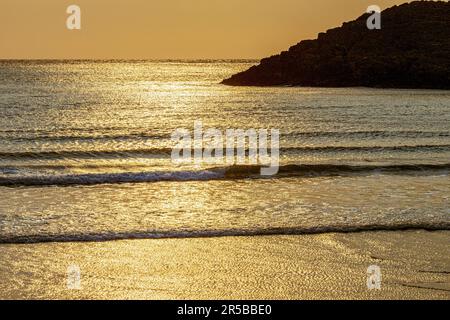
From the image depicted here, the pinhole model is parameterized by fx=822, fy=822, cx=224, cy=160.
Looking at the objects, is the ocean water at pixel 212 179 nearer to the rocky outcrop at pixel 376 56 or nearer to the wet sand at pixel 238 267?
the wet sand at pixel 238 267

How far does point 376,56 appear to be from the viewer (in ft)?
291

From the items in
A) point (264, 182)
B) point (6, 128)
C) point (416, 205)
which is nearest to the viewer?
point (416, 205)

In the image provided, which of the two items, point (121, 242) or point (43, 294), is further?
point (121, 242)

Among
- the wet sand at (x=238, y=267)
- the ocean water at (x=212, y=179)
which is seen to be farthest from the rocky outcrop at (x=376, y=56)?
the wet sand at (x=238, y=267)

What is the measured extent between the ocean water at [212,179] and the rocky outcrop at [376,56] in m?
37.0

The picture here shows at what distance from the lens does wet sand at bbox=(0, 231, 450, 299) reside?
12.5 metres

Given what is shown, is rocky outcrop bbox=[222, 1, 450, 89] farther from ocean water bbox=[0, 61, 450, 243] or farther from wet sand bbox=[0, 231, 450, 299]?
wet sand bbox=[0, 231, 450, 299]

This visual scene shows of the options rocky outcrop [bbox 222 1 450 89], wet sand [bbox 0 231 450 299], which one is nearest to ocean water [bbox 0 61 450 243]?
wet sand [bbox 0 231 450 299]

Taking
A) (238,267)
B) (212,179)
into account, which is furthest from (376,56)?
(238,267)

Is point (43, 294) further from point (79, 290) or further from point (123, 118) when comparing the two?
point (123, 118)

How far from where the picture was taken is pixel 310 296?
12.4 meters

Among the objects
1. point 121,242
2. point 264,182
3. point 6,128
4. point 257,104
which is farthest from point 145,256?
point 257,104

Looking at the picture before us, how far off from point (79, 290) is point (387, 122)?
30807 millimetres

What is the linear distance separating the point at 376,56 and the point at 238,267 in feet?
254
